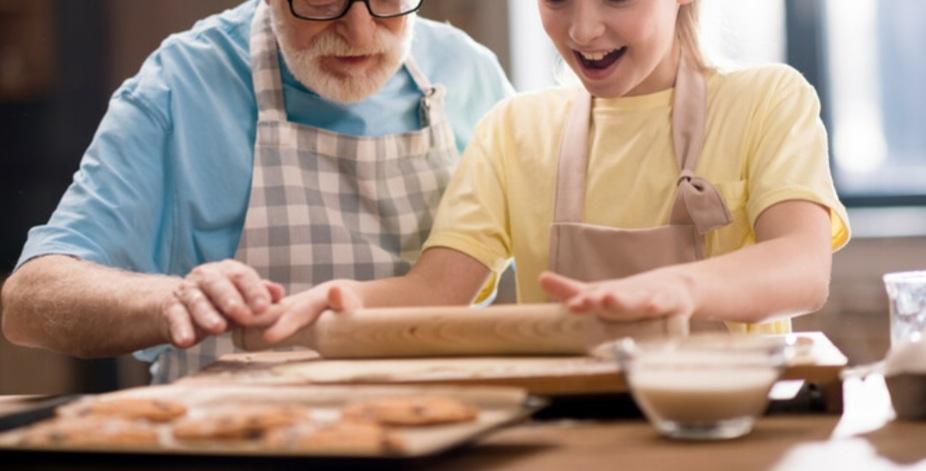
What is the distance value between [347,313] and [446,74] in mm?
964

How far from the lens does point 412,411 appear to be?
1.13 m

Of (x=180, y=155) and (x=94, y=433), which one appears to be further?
(x=180, y=155)

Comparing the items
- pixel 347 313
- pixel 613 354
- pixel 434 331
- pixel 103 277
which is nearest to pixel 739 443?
pixel 613 354

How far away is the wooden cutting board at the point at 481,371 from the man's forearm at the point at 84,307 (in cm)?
27

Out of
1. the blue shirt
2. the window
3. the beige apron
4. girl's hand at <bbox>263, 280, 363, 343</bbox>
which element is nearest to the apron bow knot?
the beige apron

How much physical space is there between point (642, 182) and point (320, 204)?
526 mm

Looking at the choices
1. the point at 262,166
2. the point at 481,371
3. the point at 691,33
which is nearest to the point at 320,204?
the point at 262,166

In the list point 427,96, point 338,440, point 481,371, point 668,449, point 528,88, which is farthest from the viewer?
point 528,88

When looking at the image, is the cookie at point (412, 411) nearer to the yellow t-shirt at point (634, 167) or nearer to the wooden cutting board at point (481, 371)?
the wooden cutting board at point (481, 371)

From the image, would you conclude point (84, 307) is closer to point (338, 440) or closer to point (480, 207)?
point (480, 207)

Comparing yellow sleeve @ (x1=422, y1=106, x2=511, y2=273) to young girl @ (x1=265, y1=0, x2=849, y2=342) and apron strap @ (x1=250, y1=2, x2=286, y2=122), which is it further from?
apron strap @ (x1=250, y1=2, x2=286, y2=122)

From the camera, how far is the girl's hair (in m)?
2.04

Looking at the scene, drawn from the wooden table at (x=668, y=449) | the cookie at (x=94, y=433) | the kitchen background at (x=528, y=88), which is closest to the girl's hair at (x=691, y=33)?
the wooden table at (x=668, y=449)

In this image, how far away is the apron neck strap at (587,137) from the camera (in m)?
1.96
